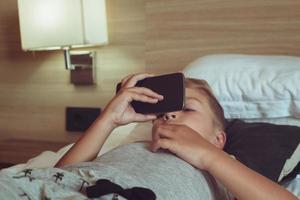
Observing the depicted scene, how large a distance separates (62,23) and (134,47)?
9.4 inches

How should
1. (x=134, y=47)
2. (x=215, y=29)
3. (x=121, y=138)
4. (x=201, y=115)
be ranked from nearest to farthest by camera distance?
1. (x=201, y=115)
2. (x=121, y=138)
3. (x=215, y=29)
4. (x=134, y=47)

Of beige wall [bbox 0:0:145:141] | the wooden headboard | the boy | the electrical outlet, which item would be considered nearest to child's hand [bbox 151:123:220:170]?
the boy

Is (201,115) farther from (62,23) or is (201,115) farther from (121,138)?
(62,23)

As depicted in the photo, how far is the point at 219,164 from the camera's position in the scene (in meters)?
0.75

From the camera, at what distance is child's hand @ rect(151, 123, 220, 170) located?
770 mm

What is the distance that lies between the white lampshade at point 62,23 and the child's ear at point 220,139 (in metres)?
0.62

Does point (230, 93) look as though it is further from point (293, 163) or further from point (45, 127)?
point (45, 127)

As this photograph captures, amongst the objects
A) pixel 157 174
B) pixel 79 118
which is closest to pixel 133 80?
pixel 157 174

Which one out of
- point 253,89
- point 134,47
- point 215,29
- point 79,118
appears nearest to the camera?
point 253,89

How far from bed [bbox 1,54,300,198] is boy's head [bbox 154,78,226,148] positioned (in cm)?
10

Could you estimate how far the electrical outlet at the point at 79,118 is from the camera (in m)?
1.59

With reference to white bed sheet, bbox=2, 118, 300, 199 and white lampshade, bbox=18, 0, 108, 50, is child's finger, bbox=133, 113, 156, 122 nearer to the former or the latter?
white bed sheet, bbox=2, 118, 300, 199

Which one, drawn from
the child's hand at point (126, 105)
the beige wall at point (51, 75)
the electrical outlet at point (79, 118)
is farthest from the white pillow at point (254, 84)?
the electrical outlet at point (79, 118)

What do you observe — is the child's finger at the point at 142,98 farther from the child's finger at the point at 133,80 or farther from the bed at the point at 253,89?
the bed at the point at 253,89
